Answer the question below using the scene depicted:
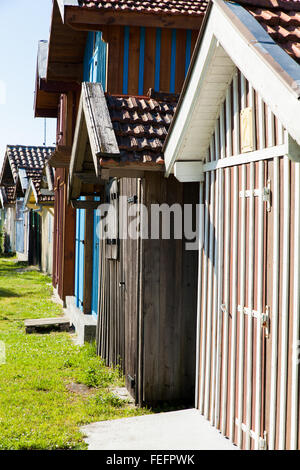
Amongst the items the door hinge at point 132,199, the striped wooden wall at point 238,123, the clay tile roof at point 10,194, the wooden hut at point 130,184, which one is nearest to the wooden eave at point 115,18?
the wooden hut at point 130,184

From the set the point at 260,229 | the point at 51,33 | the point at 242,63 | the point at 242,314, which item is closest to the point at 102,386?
the point at 242,314

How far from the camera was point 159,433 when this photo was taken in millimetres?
4875

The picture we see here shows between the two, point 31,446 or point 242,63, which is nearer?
point 242,63

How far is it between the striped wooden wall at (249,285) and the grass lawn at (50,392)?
124 cm

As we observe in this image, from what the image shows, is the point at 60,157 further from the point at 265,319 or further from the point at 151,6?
the point at 265,319

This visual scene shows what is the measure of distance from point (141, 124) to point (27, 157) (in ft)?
68.2

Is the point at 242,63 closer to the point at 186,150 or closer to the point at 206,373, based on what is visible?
the point at 186,150

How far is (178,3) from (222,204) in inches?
159

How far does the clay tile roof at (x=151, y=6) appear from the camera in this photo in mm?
7410

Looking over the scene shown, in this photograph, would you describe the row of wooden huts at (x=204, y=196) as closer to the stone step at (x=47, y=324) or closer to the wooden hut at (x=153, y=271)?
the wooden hut at (x=153, y=271)

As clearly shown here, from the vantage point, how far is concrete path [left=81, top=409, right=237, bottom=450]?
460cm

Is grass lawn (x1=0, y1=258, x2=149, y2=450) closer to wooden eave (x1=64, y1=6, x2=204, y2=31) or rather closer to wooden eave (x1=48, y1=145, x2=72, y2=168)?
wooden eave (x1=48, y1=145, x2=72, y2=168)

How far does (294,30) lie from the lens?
3678 mm

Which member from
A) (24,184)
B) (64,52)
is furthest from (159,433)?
(24,184)
